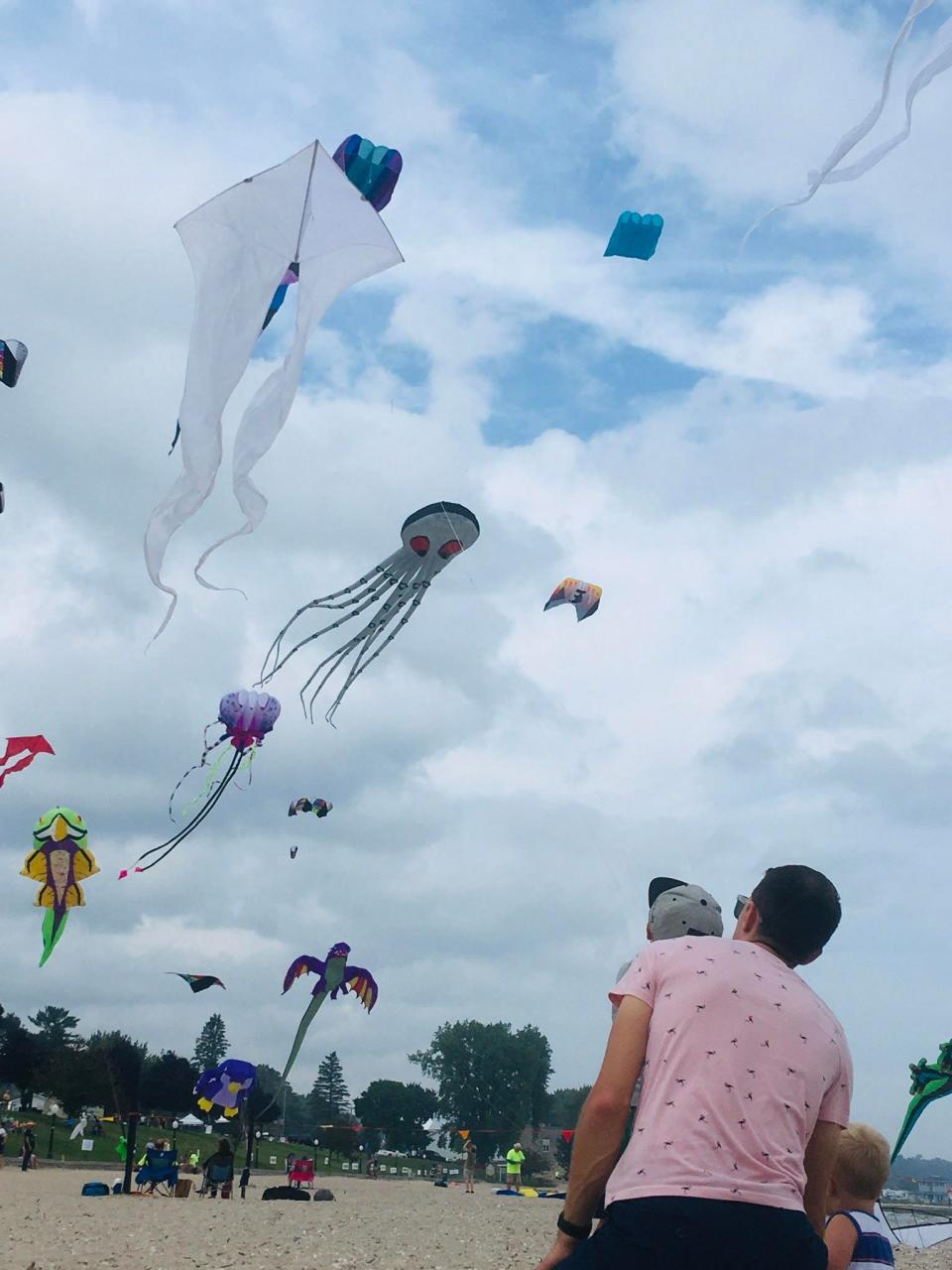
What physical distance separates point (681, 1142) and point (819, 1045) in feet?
1.07

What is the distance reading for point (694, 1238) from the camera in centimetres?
180

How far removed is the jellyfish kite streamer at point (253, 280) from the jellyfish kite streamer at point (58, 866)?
1637cm

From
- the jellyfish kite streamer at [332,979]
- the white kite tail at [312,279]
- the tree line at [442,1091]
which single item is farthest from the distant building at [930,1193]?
the white kite tail at [312,279]

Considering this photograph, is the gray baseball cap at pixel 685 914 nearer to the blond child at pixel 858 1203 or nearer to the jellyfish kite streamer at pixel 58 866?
the blond child at pixel 858 1203

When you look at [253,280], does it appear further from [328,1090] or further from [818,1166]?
[328,1090]

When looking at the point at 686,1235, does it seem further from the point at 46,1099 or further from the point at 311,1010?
the point at 46,1099

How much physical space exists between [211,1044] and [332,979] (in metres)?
124

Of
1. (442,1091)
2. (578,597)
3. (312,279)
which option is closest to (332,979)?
(578,597)

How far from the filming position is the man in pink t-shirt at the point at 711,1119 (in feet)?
5.98

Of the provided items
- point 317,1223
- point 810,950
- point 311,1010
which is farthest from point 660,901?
point 311,1010

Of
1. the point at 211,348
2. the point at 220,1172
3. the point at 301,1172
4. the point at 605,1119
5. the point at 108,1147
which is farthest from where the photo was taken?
the point at 108,1147

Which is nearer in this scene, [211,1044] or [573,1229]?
[573,1229]

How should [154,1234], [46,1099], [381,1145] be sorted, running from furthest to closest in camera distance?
1. [381,1145]
2. [46,1099]
3. [154,1234]

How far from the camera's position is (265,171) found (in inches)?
376
